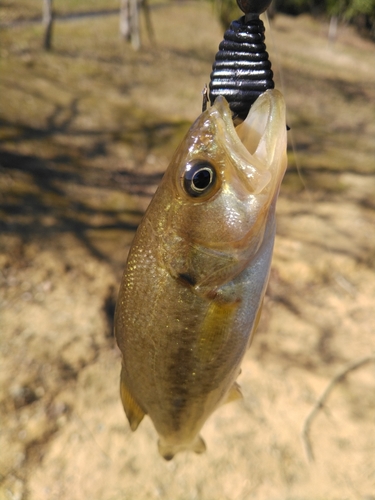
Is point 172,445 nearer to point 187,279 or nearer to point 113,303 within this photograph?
point 187,279

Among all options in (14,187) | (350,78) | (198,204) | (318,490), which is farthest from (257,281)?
(350,78)

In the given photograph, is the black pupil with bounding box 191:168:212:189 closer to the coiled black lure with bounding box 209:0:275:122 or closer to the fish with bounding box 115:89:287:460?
the fish with bounding box 115:89:287:460

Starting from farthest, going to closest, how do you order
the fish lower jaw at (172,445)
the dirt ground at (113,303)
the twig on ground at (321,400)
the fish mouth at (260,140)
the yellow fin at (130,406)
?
the twig on ground at (321,400) → the dirt ground at (113,303) → the fish lower jaw at (172,445) → the yellow fin at (130,406) → the fish mouth at (260,140)

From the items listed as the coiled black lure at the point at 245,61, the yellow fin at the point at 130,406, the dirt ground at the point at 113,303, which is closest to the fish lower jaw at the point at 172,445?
the yellow fin at the point at 130,406

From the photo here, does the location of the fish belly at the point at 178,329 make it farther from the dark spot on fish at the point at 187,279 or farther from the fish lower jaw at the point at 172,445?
the fish lower jaw at the point at 172,445

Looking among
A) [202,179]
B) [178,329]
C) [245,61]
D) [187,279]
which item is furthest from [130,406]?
[245,61]

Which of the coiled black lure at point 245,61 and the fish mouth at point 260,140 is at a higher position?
the coiled black lure at point 245,61

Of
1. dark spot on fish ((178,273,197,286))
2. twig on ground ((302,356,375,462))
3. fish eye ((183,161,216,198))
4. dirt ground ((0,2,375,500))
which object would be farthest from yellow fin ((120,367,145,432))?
twig on ground ((302,356,375,462))
